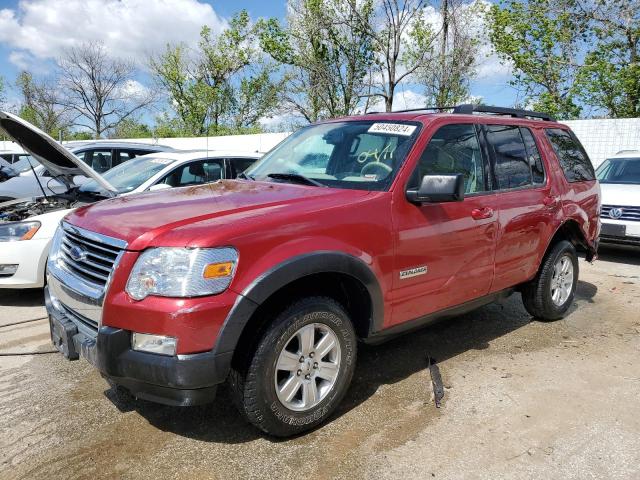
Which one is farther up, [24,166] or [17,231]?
[24,166]

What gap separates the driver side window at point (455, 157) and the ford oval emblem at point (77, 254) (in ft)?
6.60

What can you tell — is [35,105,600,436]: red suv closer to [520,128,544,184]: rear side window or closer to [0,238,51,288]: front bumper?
A: [520,128,544,184]: rear side window

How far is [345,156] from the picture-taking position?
A: 3.72 meters

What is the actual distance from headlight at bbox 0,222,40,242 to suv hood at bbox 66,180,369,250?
228 cm

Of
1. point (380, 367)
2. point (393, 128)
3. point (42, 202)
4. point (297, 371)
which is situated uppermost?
point (393, 128)

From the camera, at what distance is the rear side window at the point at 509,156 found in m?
4.12

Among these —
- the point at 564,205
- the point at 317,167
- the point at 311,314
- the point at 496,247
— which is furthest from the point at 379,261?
the point at 564,205

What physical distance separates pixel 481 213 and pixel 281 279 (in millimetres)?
1827

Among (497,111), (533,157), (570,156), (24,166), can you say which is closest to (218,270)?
(497,111)

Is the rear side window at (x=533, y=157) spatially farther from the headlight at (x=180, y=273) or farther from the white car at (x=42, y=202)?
the white car at (x=42, y=202)

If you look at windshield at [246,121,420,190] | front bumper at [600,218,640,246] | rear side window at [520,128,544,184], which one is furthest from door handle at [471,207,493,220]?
front bumper at [600,218,640,246]

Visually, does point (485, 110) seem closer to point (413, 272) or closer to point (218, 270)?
point (413, 272)

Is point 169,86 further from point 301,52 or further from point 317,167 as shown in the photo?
point 317,167

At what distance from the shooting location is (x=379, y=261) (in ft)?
10.2
